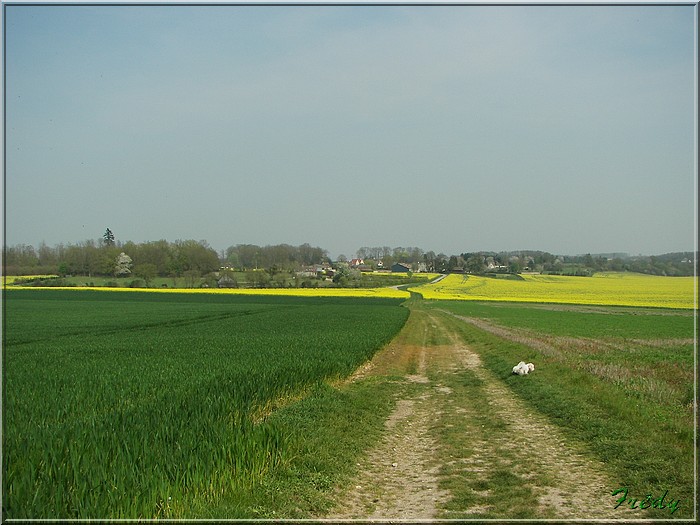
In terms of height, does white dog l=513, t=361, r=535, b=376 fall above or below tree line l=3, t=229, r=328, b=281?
below

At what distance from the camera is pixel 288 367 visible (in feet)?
50.7

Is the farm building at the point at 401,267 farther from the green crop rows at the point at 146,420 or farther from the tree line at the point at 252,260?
the green crop rows at the point at 146,420

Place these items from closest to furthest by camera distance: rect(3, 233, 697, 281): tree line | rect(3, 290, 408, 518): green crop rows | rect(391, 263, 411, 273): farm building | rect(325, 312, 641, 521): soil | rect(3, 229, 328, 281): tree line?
rect(3, 290, 408, 518): green crop rows < rect(325, 312, 641, 521): soil < rect(3, 233, 697, 281): tree line < rect(3, 229, 328, 281): tree line < rect(391, 263, 411, 273): farm building

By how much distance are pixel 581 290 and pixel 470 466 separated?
248 ft

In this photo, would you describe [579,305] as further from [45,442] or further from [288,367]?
[45,442]

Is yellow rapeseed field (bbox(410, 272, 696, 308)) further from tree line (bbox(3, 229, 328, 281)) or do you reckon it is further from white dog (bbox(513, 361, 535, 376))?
white dog (bbox(513, 361, 535, 376))

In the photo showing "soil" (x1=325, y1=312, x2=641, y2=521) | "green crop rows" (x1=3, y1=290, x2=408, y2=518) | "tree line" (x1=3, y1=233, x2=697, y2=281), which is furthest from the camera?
"tree line" (x1=3, y1=233, x2=697, y2=281)

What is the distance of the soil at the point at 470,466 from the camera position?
21.7ft

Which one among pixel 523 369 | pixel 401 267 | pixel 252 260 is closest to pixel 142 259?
pixel 252 260

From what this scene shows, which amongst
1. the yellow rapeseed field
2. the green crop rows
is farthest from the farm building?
the green crop rows

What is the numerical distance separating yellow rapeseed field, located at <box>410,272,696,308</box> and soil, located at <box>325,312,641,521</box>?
48627mm

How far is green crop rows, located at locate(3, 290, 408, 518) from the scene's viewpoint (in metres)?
5.81

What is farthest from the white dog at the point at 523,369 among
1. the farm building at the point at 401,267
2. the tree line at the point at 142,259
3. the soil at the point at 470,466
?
the farm building at the point at 401,267

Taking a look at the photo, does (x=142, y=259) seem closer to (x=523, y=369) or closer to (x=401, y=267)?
(x=523, y=369)
